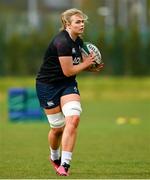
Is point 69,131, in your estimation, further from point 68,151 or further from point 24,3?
point 24,3

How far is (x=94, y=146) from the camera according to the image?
16984 mm

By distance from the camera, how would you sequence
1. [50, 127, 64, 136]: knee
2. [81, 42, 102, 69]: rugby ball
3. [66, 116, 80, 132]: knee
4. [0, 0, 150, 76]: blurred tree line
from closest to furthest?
1. [66, 116, 80, 132]: knee
2. [81, 42, 102, 69]: rugby ball
3. [50, 127, 64, 136]: knee
4. [0, 0, 150, 76]: blurred tree line

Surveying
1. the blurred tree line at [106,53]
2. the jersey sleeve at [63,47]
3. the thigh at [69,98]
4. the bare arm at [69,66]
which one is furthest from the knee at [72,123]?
the blurred tree line at [106,53]

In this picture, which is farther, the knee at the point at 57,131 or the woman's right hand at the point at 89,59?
the knee at the point at 57,131

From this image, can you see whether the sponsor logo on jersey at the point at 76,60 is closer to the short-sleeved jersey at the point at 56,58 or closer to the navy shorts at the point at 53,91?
the short-sleeved jersey at the point at 56,58

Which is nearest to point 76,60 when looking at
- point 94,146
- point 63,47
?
point 63,47

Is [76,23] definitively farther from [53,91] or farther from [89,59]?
[53,91]

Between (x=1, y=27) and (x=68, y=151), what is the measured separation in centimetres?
3681

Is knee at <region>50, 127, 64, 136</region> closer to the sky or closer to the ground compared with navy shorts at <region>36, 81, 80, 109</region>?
closer to the ground

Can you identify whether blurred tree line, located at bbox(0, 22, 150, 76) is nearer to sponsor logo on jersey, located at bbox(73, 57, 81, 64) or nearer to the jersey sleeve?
sponsor logo on jersey, located at bbox(73, 57, 81, 64)

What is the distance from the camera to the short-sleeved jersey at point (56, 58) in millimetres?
11805

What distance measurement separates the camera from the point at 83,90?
42562 millimetres

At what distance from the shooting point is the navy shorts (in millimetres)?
11930

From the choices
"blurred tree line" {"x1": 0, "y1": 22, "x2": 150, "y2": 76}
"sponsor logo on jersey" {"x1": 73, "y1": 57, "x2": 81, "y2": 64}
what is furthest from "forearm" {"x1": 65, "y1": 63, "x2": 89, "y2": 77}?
"blurred tree line" {"x1": 0, "y1": 22, "x2": 150, "y2": 76}
